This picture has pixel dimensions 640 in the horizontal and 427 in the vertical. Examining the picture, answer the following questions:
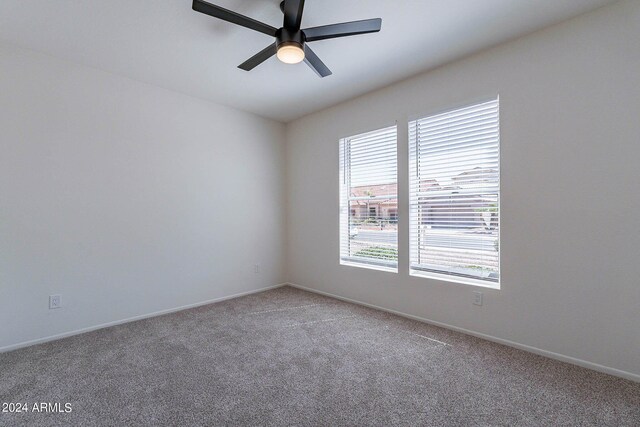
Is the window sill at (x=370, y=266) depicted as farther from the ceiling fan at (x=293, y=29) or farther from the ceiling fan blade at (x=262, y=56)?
the ceiling fan blade at (x=262, y=56)

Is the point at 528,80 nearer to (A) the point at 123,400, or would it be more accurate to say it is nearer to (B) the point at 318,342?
(B) the point at 318,342

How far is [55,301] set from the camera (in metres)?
2.68

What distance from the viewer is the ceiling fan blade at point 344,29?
75.5 inches

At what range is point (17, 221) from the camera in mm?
2510

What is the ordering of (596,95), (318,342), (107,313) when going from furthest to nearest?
(107,313)
(318,342)
(596,95)

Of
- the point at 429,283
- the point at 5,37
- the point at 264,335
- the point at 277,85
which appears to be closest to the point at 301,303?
the point at 264,335

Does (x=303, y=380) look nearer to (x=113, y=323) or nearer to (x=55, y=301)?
(x=113, y=323)

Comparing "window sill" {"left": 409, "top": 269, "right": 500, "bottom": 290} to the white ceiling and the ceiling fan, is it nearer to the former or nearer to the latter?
the white ceiling

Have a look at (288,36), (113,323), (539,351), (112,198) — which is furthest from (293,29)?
(113,323)

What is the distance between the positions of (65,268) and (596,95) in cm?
477

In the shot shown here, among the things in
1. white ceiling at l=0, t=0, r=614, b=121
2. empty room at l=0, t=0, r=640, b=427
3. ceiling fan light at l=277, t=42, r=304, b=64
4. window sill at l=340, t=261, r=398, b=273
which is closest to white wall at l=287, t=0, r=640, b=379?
empty room at l=0, t=0, r=640, b=427

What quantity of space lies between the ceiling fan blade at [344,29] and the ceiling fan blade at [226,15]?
0.28 meters

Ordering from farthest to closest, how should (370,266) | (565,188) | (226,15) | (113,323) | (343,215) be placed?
(343,215) → (370,266) → (113,323) → (565,188) → (226,15)

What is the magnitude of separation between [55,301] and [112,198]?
1088 millimetres
